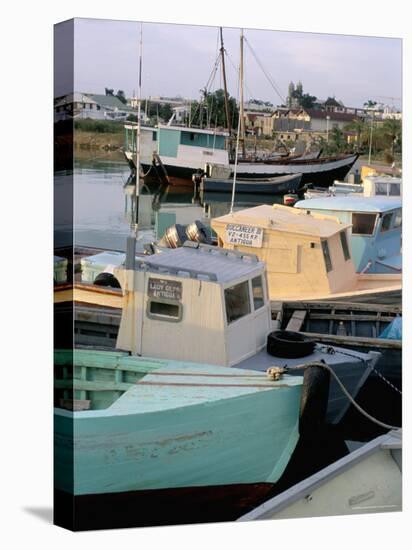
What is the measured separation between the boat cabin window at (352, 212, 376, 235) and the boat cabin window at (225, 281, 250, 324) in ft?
8.34

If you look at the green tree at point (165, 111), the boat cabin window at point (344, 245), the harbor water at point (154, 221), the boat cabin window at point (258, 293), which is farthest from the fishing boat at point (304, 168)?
the boat cabin window at point (258, 293)

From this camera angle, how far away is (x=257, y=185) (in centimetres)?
1120

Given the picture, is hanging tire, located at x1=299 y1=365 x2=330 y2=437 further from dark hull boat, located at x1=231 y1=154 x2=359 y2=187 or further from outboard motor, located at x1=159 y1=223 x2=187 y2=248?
dark hull boat, located at x1=231 y1=154 x2=359 y2=187

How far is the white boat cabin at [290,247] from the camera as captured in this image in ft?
36.2

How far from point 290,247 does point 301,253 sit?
4.6 inches

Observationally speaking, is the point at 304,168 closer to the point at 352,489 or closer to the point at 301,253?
the point at 301,253

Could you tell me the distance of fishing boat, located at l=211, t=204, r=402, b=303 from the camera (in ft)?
36.2

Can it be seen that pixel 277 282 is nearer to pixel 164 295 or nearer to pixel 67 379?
pixel 164 295

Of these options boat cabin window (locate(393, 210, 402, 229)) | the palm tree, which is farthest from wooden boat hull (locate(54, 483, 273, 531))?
the palm tree

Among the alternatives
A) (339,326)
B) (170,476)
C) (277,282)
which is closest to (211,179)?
(277,282)

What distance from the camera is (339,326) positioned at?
1147 centimetres

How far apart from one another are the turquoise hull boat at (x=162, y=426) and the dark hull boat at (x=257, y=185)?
1680 mm

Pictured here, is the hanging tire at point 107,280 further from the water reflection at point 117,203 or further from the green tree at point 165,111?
the green tree at point 165,111

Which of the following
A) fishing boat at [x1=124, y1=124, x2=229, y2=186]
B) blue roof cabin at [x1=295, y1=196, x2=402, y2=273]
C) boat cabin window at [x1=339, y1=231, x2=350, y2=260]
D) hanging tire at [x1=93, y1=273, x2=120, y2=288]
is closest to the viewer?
hanging tire at [x1=93, y1=273, x2=120, y2=288]
